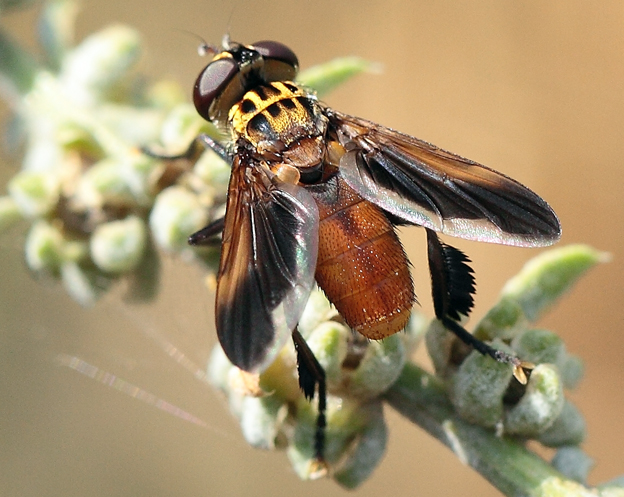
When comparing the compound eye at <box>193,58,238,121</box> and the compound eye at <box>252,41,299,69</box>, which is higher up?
the compound eye at <box>252,41,299,69</box>

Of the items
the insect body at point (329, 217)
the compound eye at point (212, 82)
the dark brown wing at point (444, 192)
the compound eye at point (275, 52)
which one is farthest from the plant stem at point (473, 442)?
the compound eye at point (275, 52)

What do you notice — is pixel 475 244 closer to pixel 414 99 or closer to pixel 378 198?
pixel 414 99

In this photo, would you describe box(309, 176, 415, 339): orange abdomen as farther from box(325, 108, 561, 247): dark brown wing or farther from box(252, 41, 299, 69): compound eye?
box(252, 41, 299, 69): compound eye

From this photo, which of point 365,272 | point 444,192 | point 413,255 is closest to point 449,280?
point 444,192

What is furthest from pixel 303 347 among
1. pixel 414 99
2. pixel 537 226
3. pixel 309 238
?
pixel 414 99

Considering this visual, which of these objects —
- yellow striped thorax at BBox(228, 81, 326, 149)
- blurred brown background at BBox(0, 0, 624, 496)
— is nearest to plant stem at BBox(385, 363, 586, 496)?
yellow striped thorax at BBox(228, 81, 326, 149)

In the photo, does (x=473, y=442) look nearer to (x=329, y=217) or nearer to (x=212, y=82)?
(x=329, y=217)
